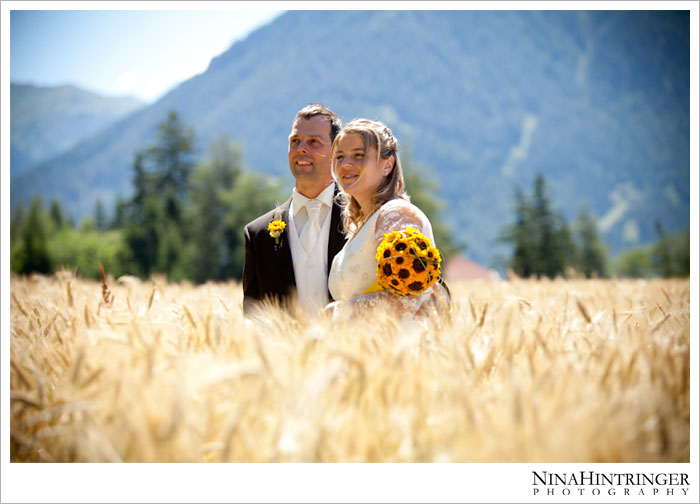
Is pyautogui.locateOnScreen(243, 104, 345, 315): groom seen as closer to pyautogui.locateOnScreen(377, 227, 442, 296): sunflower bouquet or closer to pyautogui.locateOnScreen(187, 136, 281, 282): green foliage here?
pyautogui.locateOnScreen(377, 227, 442, 296): sunflower bouquet

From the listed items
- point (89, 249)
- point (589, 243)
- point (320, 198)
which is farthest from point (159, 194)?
point (589, 243)

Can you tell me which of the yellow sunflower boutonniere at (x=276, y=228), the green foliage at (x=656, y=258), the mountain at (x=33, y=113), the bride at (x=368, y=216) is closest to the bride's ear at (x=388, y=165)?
the bride at (x=368, y=216)

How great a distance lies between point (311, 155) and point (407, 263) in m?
1.65

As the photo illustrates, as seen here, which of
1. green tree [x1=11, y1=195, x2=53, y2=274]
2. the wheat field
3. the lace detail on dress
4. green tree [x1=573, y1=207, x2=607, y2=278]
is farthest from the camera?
green tree [x1=573, y1=207, x2=607, y2=278]

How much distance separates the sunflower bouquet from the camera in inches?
92.0

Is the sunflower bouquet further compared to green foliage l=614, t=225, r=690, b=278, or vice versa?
green foliage l=614, t=225, r=690, b=278

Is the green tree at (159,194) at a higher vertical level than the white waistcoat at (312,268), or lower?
higher

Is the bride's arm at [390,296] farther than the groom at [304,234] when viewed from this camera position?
No

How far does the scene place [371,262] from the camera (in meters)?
2.74

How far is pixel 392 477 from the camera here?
4.77 feet

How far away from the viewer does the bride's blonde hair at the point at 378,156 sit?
2.88 metres

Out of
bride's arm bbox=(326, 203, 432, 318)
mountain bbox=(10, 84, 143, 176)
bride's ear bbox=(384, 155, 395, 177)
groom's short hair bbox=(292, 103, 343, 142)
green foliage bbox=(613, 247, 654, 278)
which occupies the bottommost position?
green foliage bbox=(613, 247, 654, 278)

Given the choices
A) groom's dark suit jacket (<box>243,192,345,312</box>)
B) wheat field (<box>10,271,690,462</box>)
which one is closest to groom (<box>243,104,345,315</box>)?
groom's dark suit jacket (<box>243,192,345,312</box>)

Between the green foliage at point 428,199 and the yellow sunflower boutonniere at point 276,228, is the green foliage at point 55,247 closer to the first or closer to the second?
the green foliage at point 428,199
